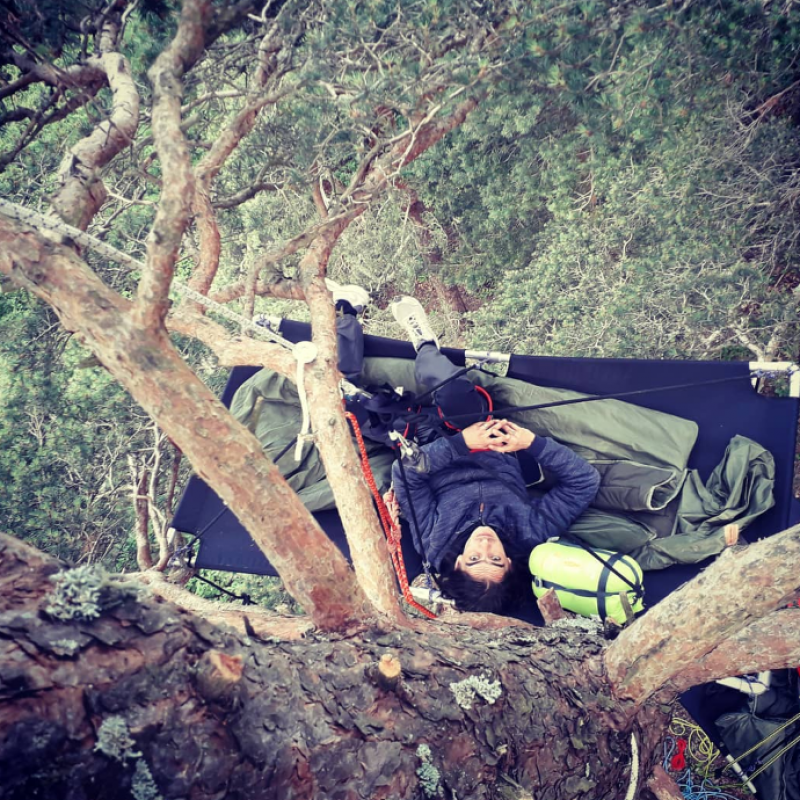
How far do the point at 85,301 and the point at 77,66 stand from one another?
153 cm

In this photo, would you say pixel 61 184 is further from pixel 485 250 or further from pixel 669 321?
pixel 485 250

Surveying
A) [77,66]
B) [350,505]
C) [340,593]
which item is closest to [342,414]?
[350,505]

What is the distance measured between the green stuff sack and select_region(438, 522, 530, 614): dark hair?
207mm

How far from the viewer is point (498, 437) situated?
2459 millimetres

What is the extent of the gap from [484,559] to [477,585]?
11cm

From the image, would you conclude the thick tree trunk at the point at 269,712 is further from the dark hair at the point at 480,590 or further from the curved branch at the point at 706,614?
the dark hair at the point at 480,590

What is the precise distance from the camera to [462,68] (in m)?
2.22

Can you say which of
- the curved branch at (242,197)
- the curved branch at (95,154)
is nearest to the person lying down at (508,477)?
the curved branch at (242,197)

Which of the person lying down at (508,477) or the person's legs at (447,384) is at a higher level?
the person's legs at (447,384)

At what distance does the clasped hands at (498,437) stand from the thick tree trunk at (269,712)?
3.71ft

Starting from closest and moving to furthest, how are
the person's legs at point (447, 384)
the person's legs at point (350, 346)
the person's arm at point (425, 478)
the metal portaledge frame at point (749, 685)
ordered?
the metal portaledge frame at point (749, 685) < the person's arm at point (425, 478) < the person's legs at point (447, 384) < the person's legs at point (350, 346)

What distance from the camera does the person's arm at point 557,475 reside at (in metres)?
2.44

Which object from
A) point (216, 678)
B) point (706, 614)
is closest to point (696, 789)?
point (706, 614)

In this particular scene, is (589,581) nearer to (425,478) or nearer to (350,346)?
(425,478)
